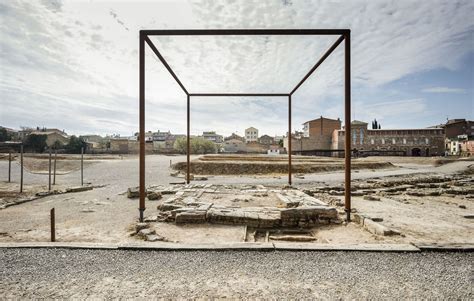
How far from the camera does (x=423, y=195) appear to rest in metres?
11.7

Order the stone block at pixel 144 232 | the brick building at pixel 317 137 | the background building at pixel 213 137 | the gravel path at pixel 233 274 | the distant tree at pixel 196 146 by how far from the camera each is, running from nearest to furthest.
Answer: the gravel path at pixel 233 274 < the stone block at pixel 144 232 < the brick building at pixel 317 137 < the distant tree at pixel 196 146 < the background building at pixel 213 137

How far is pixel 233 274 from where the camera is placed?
340 centimetres

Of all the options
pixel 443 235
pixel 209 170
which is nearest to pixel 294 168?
pixel 209 170

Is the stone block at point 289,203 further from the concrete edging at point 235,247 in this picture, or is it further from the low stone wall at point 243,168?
the low stone wall at point 243,168

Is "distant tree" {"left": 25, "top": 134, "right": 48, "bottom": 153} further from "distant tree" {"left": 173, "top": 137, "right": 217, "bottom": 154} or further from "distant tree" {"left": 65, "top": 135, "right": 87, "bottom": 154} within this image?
"distant tree" {"left": 173, "top": 137, "right": 217, "bottom": 154}

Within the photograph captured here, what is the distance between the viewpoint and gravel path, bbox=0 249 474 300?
9.71 ft

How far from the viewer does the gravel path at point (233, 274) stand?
2.96 m

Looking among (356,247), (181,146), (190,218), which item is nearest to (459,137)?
(181,146)

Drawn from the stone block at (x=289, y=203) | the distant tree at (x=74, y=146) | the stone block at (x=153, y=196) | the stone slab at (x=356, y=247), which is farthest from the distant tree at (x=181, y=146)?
the stone slab at (x=356, y=247)

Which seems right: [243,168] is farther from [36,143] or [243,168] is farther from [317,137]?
[36,143]

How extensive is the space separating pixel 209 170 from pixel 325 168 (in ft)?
41.0

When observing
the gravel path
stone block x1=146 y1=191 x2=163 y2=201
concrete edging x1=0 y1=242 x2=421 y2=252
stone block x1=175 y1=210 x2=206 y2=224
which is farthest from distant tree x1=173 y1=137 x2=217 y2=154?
the gravel path

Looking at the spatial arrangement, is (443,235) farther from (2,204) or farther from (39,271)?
(2,204)

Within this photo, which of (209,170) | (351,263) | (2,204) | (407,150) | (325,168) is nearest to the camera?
(351,263)
